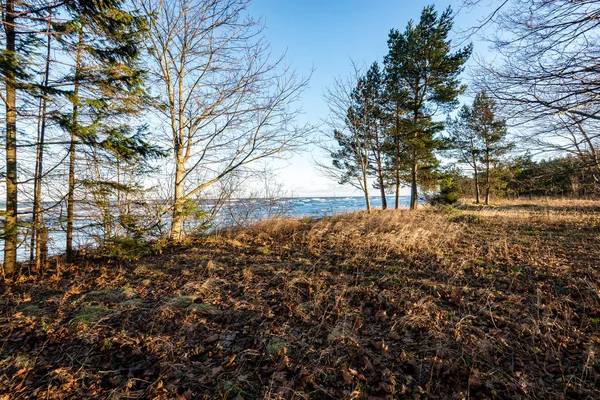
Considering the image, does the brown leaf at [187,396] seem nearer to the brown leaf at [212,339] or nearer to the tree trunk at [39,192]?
the brown leaf at [212,339]

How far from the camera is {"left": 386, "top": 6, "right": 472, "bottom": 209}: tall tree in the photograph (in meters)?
12.2

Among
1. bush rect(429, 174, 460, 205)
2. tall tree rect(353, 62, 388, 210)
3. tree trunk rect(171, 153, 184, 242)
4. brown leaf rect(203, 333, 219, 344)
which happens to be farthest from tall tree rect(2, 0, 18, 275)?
bush rect(429, 174, 460, 205)

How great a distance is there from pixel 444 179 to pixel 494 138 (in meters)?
8.48

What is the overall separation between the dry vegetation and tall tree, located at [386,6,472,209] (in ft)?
29.6

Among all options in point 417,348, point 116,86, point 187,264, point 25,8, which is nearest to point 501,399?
point 417,348

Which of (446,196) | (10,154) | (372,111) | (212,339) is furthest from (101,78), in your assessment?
(446,196)

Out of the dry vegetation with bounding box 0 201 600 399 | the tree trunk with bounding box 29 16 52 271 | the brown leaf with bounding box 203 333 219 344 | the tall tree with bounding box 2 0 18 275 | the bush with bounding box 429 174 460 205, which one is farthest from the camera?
the bush with bounding box 429 174 460 205

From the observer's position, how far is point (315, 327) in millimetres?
2932

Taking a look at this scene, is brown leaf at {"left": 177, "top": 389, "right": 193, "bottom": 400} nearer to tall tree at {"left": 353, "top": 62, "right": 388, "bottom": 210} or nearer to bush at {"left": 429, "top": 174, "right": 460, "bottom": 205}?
tall tree at {"left": 353, "top": 62, "right": 388, "bottom": 210}

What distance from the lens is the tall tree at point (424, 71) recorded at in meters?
12.2

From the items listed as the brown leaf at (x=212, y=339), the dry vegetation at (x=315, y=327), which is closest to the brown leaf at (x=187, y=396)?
the dry vegetation at (x=315, y=327)

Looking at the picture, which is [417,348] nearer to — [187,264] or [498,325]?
[498,325]

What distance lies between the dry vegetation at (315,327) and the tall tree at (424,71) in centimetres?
902

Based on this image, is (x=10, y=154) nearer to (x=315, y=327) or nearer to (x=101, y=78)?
(x=101, y=78)
